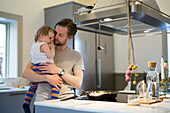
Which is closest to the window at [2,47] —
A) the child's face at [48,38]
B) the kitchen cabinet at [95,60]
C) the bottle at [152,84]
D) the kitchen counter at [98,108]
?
the kitchen cabinet at [95,60]

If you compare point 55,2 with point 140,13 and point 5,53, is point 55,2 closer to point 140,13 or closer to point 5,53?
point 5,53

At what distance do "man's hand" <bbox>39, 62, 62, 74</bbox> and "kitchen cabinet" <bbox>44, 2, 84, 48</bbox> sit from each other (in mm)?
2100

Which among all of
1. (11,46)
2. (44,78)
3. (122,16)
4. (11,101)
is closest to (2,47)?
(11,46)

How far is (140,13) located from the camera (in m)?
2.19

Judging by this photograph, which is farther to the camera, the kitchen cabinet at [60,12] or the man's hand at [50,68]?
the kitchen cabinet at [60,12]

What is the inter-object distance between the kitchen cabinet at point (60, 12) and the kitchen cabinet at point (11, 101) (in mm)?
1257

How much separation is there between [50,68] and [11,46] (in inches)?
93.2

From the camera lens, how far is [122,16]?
2.30 meters

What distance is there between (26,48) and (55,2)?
1.23 meters

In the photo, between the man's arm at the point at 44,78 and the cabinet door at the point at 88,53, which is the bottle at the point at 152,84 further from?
the cabinet door at the point at 88,53

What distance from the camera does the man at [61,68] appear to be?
201cm

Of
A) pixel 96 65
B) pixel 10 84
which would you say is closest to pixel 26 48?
pixel 10 84

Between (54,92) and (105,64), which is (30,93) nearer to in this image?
(54,92)

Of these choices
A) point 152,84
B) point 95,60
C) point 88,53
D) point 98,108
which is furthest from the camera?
point 95,60
